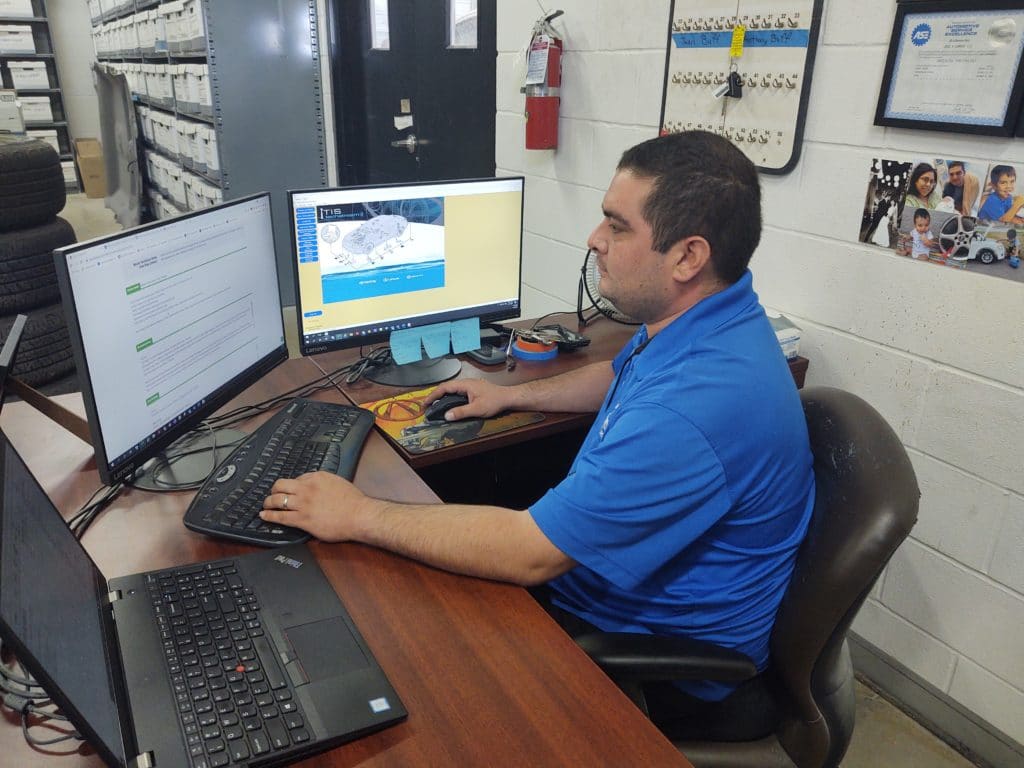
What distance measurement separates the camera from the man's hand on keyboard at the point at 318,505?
1.04 meters

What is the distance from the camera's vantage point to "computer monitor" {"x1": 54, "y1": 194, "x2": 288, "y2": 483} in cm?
96

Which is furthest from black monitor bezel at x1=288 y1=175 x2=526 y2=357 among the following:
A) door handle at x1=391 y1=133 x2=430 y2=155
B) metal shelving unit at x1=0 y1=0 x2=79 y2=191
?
metal shelving unit at x1=0 y1=0 x2=79 y2=191

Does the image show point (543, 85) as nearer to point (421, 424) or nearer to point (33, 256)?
point (421, 424)

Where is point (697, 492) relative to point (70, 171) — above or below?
above

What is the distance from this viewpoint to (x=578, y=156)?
7.86ft

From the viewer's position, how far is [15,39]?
7066 millimetres

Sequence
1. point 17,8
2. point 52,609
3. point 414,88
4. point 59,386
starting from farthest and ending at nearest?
point 17,8 → point 414,88 → point 59,386 → point 52,609

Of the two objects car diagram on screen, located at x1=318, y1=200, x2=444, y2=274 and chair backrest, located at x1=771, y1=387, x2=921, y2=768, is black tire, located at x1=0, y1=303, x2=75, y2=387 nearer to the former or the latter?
car diagram on screen, located at x1=318, y1=200, x2=444, y2=274

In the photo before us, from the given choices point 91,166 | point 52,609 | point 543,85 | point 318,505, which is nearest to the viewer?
point 52,609

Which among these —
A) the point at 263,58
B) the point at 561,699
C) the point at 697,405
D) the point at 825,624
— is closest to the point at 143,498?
the point at 561,699

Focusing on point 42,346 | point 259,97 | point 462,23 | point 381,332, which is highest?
point 462,23

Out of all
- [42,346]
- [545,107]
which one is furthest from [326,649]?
[42,346]

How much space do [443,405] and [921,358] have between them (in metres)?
1.05

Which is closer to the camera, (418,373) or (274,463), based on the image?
Result: (274,463)
